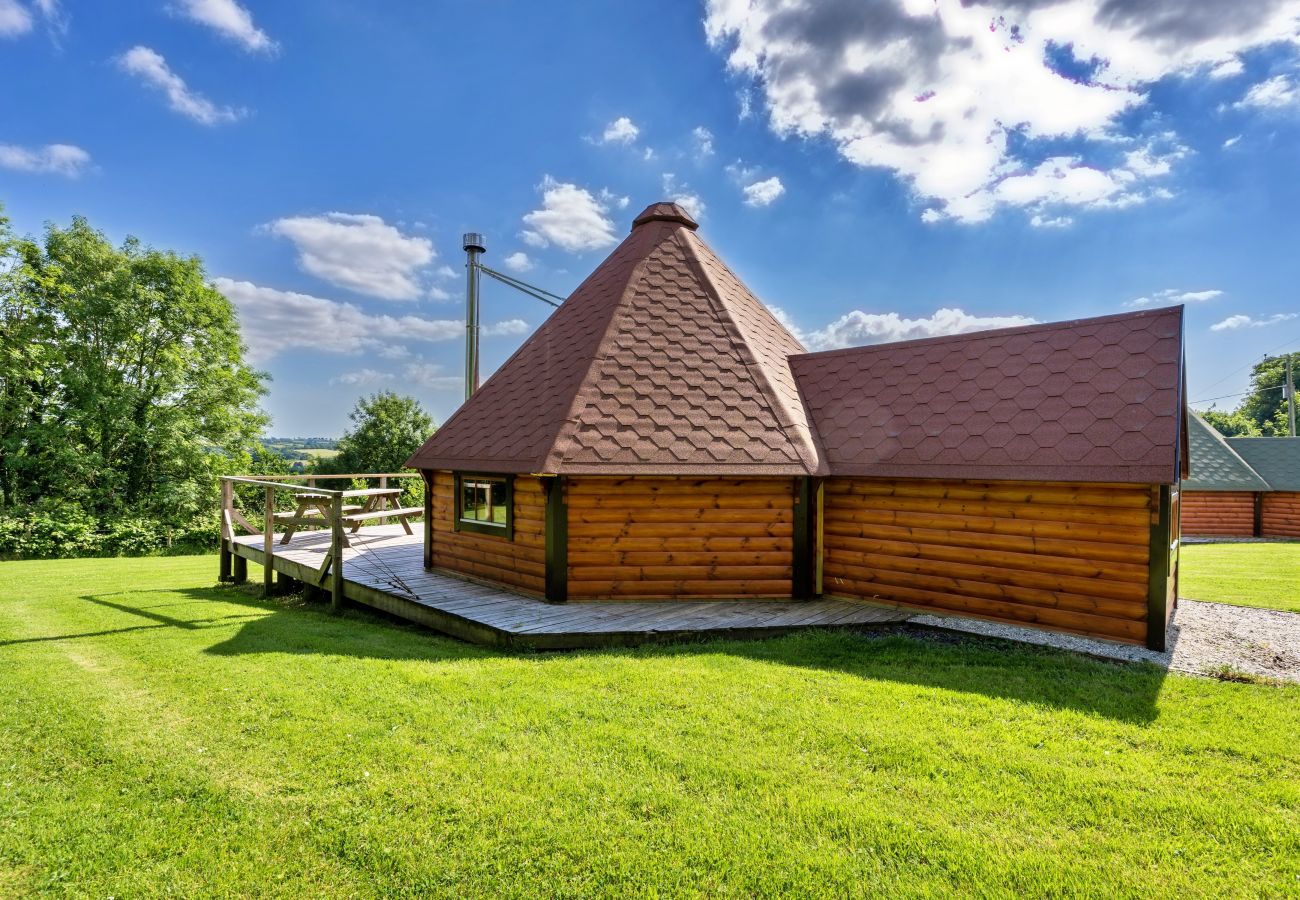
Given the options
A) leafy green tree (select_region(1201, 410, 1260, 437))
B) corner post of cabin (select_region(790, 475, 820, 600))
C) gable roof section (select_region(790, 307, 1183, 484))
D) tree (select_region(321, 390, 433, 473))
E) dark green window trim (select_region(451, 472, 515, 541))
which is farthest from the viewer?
leafy green tree (select_region(1201, 410, 1260, 437))

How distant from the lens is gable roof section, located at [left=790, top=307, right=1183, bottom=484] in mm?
6055

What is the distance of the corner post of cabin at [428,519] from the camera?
8961mm

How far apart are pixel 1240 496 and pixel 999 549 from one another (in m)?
21.3

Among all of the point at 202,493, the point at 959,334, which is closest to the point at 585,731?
the point at 959,334

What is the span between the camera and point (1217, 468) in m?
19.8

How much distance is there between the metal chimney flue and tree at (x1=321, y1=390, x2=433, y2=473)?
1107 inches

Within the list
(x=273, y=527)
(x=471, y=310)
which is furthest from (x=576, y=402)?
(x=471, y=310)

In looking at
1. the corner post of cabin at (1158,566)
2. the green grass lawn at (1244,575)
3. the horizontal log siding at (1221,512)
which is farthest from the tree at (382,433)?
the horizontal log siding at (1221,512)

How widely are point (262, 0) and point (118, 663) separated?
32.1 feet

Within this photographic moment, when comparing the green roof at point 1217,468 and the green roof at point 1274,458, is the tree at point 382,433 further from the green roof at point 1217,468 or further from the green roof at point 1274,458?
the green roof at point 1274,458

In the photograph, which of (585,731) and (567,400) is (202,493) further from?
(585,731)

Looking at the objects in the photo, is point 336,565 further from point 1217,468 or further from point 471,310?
point 1217,468

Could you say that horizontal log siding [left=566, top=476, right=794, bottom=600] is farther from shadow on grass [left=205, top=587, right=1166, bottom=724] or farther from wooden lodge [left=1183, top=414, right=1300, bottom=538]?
wooden lodge [left=1183, top=414, right=1300, bottom=538]

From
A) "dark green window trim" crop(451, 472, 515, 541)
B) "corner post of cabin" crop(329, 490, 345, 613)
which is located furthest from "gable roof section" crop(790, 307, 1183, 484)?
"corner post of cabin" crop(329, 490, 345, 613)
